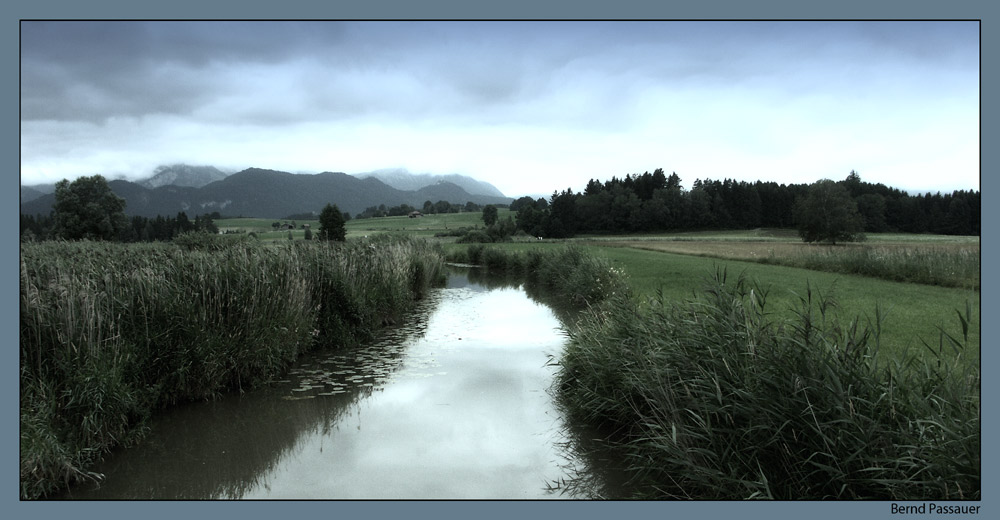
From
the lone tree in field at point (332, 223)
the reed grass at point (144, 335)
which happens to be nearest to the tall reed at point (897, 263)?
the reed grass at point (144, 335)

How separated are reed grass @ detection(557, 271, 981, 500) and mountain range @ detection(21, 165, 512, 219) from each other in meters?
6.07

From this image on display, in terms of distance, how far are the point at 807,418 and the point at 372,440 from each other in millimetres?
5245

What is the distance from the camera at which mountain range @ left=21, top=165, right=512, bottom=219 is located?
12638 mm

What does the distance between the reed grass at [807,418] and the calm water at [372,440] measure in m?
1.34

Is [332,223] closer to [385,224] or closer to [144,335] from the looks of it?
[385,224]

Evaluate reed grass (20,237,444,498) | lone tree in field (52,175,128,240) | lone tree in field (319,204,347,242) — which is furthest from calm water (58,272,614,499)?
lone tree in field (319,204,347,242)

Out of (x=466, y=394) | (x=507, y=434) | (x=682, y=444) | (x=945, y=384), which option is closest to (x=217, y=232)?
(x=466, y=394)

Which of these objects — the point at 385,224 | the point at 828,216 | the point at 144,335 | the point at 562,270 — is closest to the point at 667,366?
the point at 144,335

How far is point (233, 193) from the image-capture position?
146ft

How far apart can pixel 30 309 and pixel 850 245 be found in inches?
828

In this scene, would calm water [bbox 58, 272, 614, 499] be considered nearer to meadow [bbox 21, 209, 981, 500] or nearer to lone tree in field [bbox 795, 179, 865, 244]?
meadow [bbox 21, 209, 981, 500]

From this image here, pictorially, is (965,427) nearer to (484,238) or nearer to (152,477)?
(152,477)

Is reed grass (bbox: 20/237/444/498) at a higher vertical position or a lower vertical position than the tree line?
lower

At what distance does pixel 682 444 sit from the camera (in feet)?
16.7
